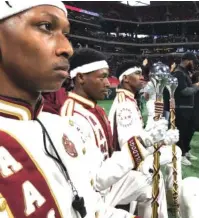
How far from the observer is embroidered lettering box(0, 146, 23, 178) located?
807 millimetres

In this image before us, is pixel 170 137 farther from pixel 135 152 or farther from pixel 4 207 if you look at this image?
pixel 4 207

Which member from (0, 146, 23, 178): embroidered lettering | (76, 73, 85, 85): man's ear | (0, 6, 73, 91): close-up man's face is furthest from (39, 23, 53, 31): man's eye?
(76, 73, 85, 85): man's ear

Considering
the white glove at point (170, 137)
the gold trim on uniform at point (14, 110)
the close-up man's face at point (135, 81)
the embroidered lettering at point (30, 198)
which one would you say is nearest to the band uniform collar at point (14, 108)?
the gold trim on uniform at point (14, 110)

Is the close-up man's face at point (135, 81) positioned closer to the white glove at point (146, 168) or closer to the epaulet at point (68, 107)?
the white glove at point (146, 168)

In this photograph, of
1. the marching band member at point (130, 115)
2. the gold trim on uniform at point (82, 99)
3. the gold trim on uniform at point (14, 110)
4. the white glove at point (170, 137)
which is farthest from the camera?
the marching band member at point (130, 115)

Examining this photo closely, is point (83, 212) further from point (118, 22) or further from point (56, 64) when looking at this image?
point (118, 22)

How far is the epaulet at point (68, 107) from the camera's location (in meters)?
2.20

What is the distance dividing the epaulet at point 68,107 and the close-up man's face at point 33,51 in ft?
4.28

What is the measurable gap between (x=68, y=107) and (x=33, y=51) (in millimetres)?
1466

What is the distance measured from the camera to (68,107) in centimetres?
229

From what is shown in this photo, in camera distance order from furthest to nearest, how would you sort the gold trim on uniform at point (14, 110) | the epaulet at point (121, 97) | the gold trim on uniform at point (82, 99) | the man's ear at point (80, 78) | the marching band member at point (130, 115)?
the epaulet at point (121, 97) < the marching band member at point (130, 115) < the man's ear at point (80, 78) < the gold trim on uniform at point (82, 99) < the gold trim on uniform at point (14, 110)

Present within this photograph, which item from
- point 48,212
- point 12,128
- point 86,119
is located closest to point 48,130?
point 12,128

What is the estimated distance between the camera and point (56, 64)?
2.77ft

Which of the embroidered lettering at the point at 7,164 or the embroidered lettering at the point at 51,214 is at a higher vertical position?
the embroidered lettering at the point at 7,164
